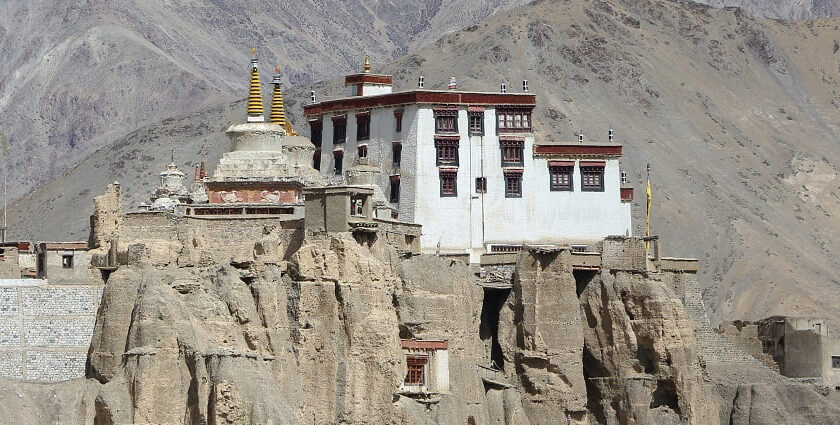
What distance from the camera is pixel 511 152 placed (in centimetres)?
10525

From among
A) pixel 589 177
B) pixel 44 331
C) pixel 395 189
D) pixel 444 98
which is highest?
pixel 444 98

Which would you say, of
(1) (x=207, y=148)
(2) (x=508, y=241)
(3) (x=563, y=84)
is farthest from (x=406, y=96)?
(3) (x=563, y=84)

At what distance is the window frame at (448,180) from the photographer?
104 metres

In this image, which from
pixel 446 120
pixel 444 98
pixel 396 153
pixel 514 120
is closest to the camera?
pixel 444 98

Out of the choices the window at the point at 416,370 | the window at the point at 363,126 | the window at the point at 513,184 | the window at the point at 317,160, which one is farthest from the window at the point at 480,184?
the window at the point at 416,370

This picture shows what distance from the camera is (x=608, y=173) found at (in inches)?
4220

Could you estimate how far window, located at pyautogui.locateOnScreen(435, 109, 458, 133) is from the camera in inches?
4104

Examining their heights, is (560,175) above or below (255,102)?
below

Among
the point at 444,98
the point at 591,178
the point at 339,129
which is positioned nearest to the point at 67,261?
the point at 444,98

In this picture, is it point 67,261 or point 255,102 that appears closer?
point 67,261

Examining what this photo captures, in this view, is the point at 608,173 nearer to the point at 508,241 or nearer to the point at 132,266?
the point at 508,241

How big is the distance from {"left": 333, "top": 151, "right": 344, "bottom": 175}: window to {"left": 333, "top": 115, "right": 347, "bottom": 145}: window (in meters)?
0.64

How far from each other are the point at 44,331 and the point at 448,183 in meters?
26.3

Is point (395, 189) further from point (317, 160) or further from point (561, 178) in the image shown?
point (561, 178)
